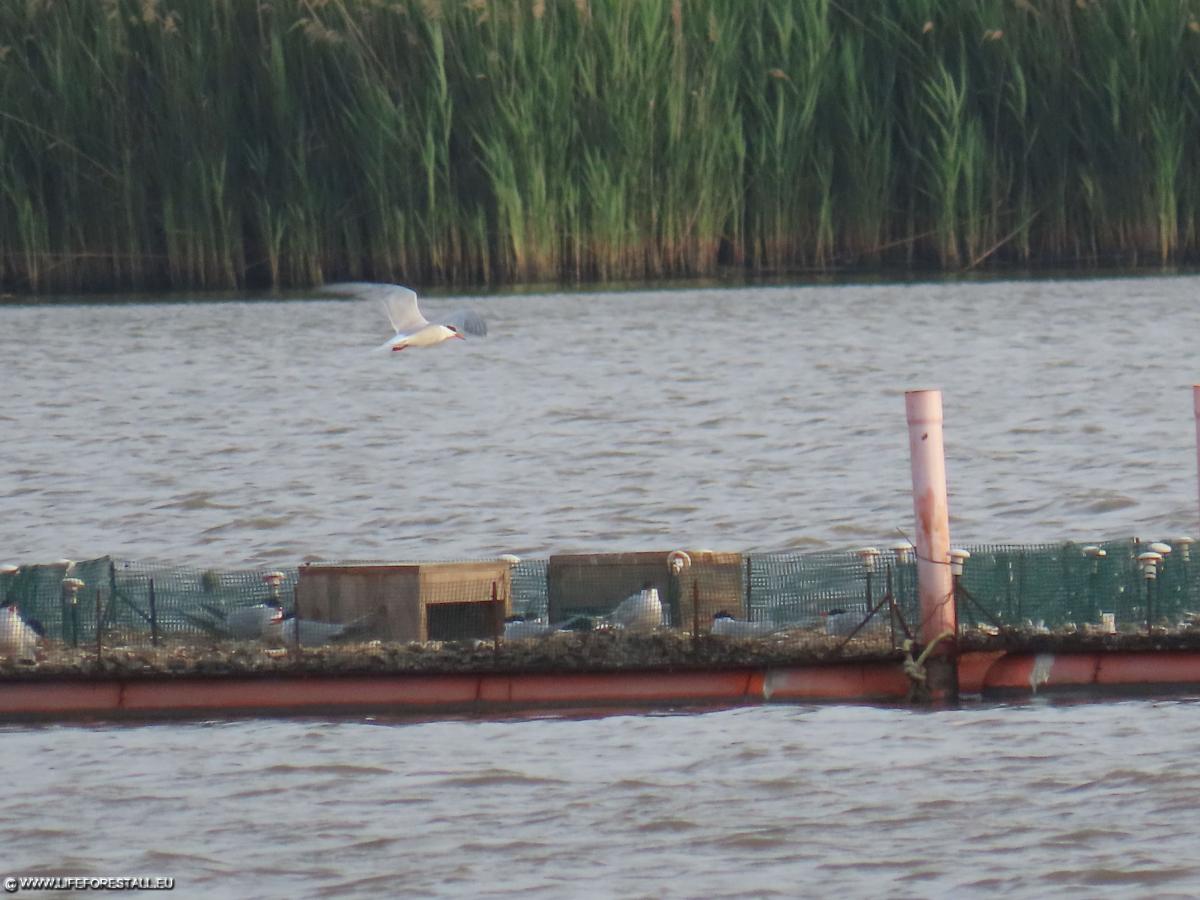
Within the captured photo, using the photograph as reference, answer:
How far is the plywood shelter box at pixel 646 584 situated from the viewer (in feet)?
37.0

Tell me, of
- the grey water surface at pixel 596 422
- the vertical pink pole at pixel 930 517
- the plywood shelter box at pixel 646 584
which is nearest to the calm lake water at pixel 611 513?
the grey water surface at pixel 596 422

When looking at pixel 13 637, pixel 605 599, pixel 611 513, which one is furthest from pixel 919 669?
pixel 611 513

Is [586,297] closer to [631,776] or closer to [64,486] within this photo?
[64,486]

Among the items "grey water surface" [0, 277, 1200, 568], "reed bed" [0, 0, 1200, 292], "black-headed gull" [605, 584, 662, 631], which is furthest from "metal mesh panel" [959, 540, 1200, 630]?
"reed bed" [0, 0, 1200, 292]

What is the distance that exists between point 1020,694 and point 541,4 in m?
14.7

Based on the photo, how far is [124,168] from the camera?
2569 cm

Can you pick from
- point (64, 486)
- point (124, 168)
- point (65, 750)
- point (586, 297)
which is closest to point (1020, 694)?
point (65, 750)

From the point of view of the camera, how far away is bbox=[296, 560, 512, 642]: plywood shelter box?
11094 millimetres

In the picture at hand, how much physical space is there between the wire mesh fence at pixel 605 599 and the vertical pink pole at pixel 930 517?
13 cm

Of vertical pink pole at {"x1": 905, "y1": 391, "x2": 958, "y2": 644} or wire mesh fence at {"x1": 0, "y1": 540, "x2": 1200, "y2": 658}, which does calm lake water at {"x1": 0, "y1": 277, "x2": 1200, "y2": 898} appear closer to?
vertical pink pole at {"x1": 905, "y1": 391, "x2": 958, "y2": 644}

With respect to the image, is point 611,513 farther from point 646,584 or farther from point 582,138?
point 582,138

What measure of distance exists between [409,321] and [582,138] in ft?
34.8

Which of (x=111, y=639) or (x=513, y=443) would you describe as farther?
(x=513, y=443)

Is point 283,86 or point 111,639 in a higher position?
point 283,86
